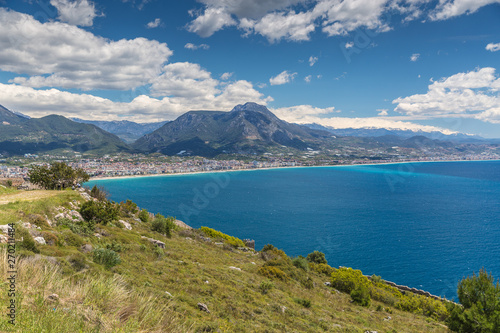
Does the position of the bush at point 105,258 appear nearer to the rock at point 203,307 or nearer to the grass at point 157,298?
the grass at point 157,298

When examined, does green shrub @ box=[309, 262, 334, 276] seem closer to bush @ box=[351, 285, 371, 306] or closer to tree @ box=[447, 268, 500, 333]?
bush @ box=[351, 285, 371, 306]

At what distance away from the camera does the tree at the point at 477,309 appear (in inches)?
595

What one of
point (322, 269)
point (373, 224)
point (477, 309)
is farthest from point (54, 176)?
point (373, 224)

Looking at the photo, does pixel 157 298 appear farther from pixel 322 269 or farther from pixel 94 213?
pixel 322 269

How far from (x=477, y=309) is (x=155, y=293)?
2021 centimetres

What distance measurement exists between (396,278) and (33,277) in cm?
5160

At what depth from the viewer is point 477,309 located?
1598cm

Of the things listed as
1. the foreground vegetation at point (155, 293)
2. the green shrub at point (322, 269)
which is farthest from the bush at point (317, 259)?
the foreground vegetation at point (155, 293)

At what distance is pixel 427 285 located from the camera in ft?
134

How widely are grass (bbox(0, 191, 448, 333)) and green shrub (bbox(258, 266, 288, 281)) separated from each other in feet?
1.51

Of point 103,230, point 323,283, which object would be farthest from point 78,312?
point 323,283

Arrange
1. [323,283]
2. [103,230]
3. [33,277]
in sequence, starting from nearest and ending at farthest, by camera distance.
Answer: [33,277], [103,230], [323,283]

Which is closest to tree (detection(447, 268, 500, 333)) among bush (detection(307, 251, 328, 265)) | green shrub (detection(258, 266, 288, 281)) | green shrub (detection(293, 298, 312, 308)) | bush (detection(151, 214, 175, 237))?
green shrub (detection(293, 298, 312, 308))

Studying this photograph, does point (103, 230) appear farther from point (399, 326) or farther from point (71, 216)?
point (399, 326)
